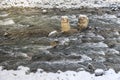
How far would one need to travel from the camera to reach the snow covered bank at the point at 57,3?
1701 centimetres

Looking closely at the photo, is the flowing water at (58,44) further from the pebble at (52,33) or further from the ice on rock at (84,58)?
the pebble at (52,33)

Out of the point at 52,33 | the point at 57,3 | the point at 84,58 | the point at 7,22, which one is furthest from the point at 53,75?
the point at 57,3

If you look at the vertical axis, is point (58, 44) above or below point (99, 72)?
below

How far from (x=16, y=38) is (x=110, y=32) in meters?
3.70

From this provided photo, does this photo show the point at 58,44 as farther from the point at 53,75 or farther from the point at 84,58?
the point at 53,75

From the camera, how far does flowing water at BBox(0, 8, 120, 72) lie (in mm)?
8852

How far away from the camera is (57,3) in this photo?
1792cm

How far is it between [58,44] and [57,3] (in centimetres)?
779

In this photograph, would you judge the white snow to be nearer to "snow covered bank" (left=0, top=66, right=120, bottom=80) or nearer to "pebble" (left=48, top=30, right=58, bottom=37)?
"pebble" (left=48, top=30, right=58, bottom=37)

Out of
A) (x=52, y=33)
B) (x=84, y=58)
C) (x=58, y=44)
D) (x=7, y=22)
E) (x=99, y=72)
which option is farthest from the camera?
→ (x=7, y=22)

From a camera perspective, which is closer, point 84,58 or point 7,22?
point 84,58

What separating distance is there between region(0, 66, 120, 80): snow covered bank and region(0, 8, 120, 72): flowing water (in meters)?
0.34

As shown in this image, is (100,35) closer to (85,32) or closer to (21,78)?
(85,32)

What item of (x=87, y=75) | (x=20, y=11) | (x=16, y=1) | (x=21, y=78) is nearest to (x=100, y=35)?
(x=87, y=75)
